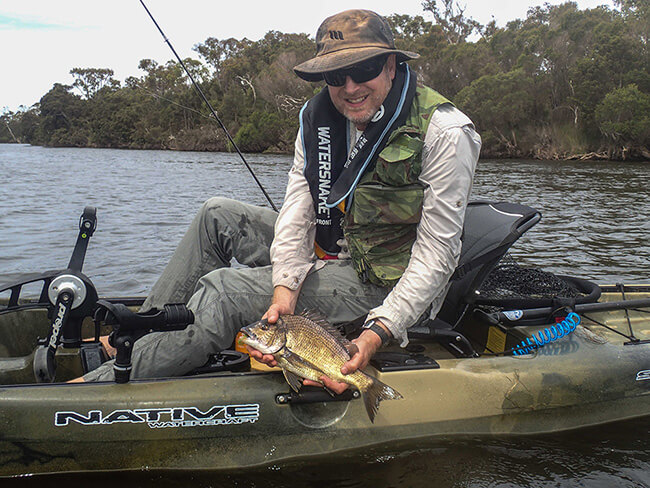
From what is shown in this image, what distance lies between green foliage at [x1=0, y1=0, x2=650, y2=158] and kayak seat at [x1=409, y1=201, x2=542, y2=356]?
46.7 feet

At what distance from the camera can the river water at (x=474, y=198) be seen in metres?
3.55

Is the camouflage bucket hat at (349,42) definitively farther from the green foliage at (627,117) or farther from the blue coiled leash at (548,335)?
the green foliage at (627,117)

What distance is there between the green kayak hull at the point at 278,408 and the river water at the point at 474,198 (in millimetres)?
122

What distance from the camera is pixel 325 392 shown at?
3.28 meters

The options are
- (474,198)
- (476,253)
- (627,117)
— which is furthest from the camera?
(627,117)

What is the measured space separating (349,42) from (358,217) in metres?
0.93

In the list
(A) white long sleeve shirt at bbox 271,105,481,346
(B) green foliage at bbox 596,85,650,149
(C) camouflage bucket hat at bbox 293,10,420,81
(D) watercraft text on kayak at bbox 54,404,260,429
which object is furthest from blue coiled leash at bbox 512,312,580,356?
(B) green foliage at bbox 596,85,650,149

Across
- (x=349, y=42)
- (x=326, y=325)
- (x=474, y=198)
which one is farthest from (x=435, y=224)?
(x=474, y=198)

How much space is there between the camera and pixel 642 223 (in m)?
13.9

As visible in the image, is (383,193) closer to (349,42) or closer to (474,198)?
(349,42)

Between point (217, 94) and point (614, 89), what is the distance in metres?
48.7

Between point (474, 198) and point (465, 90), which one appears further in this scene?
point (465, 90)

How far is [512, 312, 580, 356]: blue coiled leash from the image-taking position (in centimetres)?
384

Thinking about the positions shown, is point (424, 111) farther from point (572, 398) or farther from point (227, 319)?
point (572, 398)
